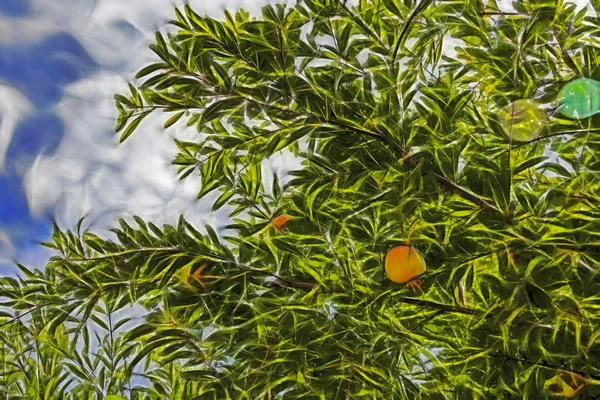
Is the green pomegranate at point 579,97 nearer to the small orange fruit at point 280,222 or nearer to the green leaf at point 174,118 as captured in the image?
the small orange fruit at point 280,222

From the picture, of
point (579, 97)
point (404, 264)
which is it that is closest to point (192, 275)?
point (404, 264)

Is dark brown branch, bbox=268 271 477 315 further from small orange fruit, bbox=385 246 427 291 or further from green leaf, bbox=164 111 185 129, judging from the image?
green leaf, bbox=164 111 185 129

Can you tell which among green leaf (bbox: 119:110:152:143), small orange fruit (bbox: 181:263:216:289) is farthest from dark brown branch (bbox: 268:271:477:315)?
green leaf (bbox: 119:110:152:143)

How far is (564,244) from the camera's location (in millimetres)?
715

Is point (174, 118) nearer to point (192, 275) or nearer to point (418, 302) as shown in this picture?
point (192, 275)

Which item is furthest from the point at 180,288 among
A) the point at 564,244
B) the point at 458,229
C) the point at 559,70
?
the point at 559,70

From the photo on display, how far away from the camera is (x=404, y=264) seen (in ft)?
2.80

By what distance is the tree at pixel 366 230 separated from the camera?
0.77 m

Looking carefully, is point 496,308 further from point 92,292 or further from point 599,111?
point 92,292

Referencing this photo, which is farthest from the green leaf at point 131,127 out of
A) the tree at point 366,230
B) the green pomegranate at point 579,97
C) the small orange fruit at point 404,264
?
the green pomegranate at point 579,97

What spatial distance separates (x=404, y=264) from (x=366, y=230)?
0.12 meters

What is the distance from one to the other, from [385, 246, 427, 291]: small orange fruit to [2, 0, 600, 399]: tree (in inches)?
0.9

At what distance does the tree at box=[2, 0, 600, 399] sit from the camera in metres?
0.77

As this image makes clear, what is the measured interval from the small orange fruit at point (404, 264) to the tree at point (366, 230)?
0.08 ft
